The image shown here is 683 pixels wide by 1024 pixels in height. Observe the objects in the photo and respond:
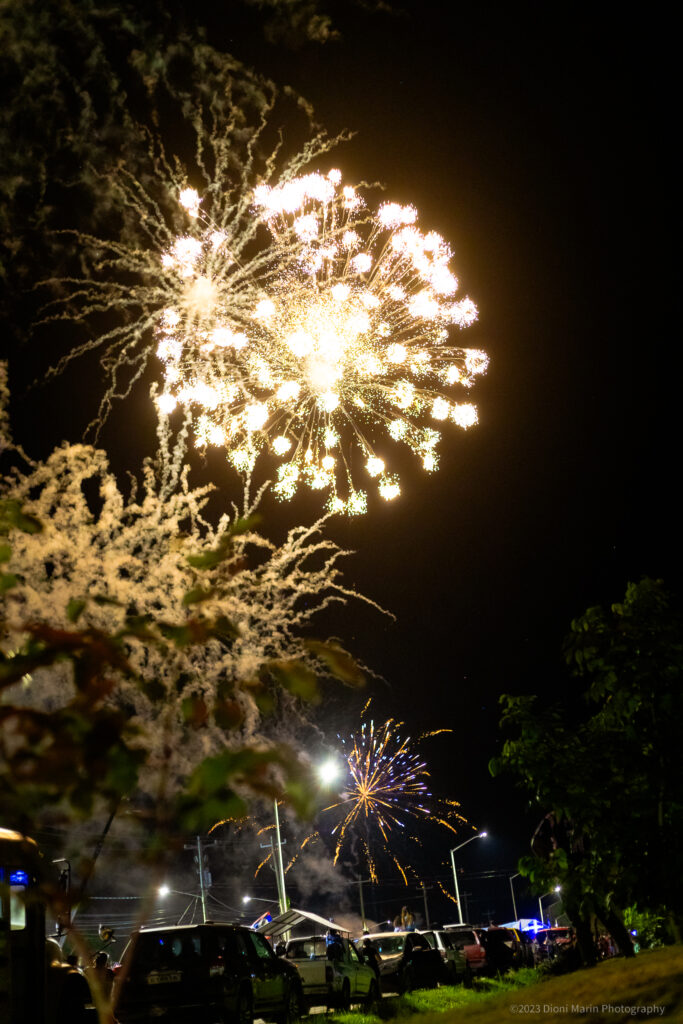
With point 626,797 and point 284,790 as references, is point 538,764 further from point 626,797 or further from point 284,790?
point 284,790

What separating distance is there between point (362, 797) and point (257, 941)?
61.8ft

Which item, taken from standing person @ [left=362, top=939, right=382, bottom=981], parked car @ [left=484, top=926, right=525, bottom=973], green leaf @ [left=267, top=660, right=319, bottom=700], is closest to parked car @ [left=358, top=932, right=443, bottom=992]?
standing person @ [left=362, top=939, right=382, bottom=981]

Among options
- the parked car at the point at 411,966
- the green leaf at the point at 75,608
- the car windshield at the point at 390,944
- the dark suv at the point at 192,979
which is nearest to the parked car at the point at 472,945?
the car windshield at the point at 390,944

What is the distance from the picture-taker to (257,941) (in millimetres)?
14461

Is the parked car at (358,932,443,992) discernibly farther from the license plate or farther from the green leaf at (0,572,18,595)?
Result: the green leaf at (0,572,18,595)

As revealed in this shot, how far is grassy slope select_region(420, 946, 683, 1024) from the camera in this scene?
355 centimetres

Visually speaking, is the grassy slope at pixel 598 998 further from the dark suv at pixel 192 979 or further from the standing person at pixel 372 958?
Result: the standing person at pixel 372 958

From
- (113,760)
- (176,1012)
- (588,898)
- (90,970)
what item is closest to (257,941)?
(176,1012)

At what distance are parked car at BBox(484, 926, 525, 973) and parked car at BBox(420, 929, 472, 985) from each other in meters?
1.47

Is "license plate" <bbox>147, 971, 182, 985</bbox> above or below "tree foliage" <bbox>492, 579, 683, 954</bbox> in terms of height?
below

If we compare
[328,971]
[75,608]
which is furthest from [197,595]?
[328,971]

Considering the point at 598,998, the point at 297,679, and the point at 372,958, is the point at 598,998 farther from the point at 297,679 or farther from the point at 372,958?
the point at 372,958

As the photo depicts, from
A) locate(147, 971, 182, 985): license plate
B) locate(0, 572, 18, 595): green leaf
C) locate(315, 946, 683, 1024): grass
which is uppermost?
locate(0, 572, 18, 595): green leaf

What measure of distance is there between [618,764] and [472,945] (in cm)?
2219
